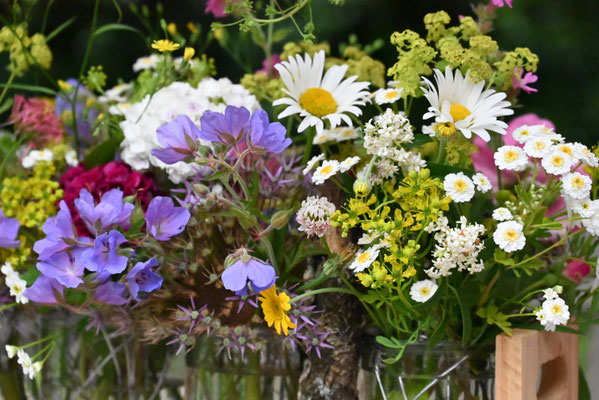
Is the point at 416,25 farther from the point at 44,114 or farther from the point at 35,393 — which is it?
the point at 35,393

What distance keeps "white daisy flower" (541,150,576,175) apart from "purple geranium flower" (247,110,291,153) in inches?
7.6

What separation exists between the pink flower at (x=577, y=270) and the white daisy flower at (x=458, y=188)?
0.17m

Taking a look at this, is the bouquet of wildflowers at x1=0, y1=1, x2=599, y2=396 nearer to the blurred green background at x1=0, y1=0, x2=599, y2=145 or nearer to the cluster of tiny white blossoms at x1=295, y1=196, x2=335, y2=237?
the cluster of tiny white blossoms at x1=295, y1=196, x2=335, y2=237

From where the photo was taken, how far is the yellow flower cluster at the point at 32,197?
67 cm

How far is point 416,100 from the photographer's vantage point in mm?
674

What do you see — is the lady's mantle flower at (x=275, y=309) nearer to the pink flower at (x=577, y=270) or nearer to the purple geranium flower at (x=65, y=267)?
the purple geranium flower at (x=65, y=267)

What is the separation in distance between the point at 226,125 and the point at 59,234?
17cm

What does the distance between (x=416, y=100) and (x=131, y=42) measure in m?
0.95

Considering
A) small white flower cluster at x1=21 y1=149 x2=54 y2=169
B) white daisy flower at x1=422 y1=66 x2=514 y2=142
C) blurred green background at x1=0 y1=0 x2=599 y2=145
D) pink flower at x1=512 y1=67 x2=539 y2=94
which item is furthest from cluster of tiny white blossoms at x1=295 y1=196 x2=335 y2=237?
blurred green background at x1=0 y1=0 x2=599 y2=145

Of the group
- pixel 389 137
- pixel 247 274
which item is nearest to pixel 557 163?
pixel 389 137

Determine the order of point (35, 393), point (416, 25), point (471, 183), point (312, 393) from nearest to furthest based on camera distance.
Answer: point (471, 183), point (312, 393), point (35, 393), point (416, 25)

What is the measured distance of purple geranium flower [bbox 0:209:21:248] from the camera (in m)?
0.64

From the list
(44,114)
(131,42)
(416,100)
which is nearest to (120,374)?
(44,114)

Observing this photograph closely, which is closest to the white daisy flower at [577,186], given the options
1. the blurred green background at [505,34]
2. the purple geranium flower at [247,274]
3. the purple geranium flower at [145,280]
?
the purple geranium flower at [247,274]
